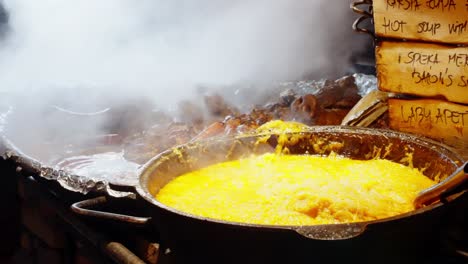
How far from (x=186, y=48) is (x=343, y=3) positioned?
294 cm

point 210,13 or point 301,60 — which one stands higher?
point 210,13

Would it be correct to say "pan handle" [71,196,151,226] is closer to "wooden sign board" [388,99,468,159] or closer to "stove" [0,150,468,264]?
"stove" [0,150,468,264]

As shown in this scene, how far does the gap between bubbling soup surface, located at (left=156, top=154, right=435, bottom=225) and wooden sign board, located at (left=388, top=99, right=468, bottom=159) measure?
89 centimetres

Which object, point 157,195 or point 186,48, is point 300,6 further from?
point 157,195

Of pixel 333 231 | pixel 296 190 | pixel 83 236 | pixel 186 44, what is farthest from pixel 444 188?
pixel 186 44

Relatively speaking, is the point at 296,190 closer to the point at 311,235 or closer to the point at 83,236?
the point at 311,235

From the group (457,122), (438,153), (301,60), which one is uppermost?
(438,153)

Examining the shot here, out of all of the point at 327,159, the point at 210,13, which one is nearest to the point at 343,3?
the point at 210,13

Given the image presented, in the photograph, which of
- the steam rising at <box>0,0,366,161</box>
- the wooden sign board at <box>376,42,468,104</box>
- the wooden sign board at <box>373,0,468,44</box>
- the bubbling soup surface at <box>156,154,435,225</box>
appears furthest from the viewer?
the steam rising at <box>0,0,366,161</box>

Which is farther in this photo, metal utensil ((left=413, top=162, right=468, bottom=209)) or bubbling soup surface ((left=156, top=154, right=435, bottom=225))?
bubbling soup surface ((left=156, top=154, right=435, bottom=225))

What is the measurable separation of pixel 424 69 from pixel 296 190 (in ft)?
4.94

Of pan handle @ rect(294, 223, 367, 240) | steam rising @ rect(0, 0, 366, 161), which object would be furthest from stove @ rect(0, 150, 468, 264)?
steam rising @ rect(0, 0, 366, 161)

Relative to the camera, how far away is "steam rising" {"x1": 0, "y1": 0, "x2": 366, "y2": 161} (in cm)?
798

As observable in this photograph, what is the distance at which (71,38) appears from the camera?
8.73 m
